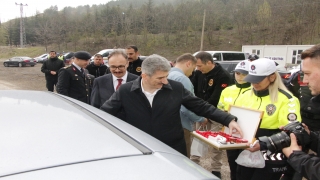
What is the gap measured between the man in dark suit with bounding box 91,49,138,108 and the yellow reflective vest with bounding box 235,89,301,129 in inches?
67.3

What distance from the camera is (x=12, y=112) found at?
161cm

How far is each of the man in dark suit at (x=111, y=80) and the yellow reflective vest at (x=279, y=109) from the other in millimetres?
1708

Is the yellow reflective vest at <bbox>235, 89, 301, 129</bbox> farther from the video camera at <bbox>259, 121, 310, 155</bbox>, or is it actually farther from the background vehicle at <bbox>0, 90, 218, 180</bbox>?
the background vehicle at <bbox>0, 90, 218, 180</bbox>

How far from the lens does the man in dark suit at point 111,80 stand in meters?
3.37

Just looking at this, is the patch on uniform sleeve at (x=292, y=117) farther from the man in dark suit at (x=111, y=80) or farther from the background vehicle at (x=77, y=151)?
the man in dark suit at (x=111, y=80)

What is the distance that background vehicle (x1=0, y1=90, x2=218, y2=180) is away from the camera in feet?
3.31

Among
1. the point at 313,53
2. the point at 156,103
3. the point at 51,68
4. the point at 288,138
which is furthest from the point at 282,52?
the point at 288,138

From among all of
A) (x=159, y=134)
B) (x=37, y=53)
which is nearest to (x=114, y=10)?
(x=37, y=53)

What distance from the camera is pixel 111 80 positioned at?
11.4 ft

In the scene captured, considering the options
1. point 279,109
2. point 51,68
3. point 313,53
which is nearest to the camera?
point 313,53

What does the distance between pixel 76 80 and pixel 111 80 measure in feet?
5.00

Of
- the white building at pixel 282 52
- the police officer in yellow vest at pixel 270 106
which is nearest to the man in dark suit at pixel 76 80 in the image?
the police officer in yellow vest at pixel 270 106

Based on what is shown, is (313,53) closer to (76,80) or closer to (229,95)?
(229,95)

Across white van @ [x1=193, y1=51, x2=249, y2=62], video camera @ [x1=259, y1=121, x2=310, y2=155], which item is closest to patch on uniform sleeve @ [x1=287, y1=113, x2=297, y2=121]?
video camera @ [x1=259, y1=121, x2=310, y2=155]
